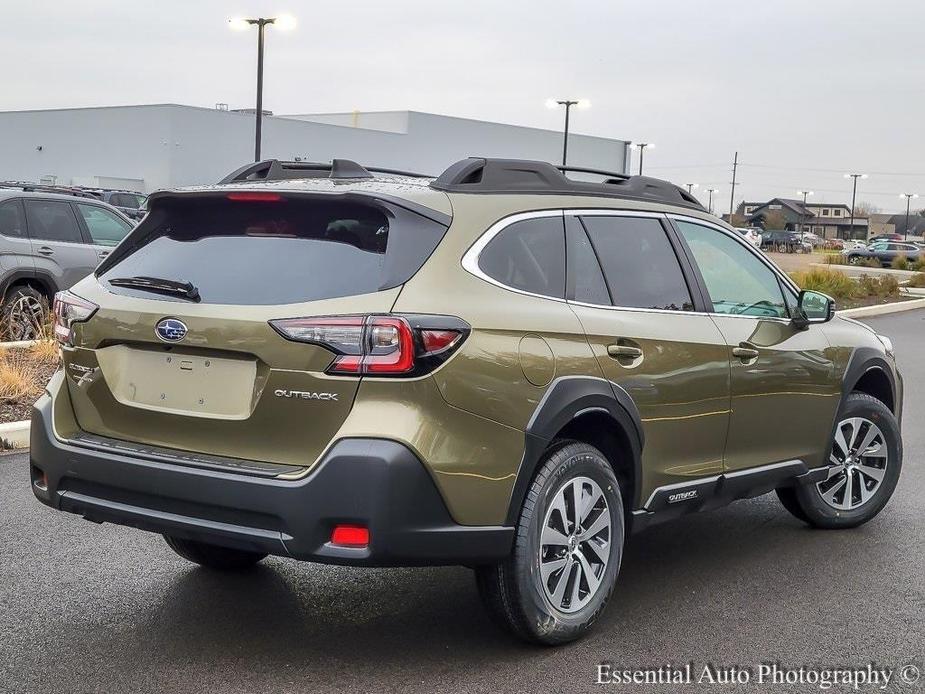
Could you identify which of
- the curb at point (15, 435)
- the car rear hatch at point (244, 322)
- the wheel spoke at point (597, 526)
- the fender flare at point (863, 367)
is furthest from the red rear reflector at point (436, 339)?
the curb at point (15, 435)

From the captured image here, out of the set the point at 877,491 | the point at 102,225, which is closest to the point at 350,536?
the point at 877,491

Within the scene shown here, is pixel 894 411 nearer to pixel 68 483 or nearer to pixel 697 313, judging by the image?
pixel 697 313

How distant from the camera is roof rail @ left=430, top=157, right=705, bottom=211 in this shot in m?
4.59

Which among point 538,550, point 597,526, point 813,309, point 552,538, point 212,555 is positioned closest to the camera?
point 538,550

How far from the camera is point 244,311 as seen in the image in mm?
4078

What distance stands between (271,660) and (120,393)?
114 cm

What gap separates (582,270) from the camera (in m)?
4.83

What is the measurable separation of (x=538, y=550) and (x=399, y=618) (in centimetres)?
86

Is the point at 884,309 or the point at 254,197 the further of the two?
the point at 884,309

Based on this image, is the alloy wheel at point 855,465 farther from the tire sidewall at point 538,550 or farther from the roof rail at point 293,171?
the roof rail at point 293,171

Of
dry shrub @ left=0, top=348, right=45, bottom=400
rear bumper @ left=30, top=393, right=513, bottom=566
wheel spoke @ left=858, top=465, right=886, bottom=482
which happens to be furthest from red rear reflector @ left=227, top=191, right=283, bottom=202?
dry shrub @ left=0, top=348, right=45, bottom=400

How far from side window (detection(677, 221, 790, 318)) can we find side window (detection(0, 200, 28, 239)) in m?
9.41

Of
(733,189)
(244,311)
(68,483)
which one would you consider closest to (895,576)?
(244,311)

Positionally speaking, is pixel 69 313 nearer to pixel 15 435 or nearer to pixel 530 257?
pixel 530 257
